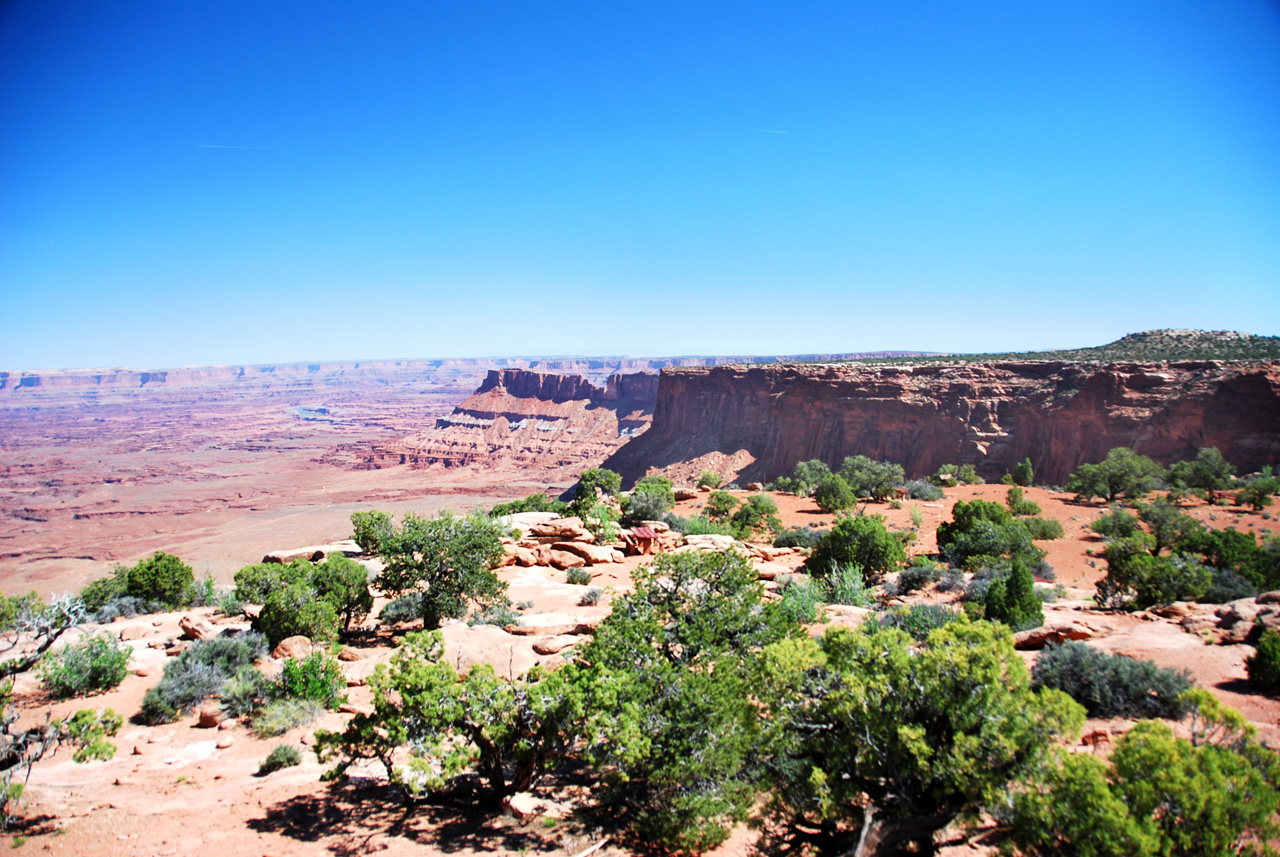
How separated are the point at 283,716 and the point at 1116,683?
44.2 ft

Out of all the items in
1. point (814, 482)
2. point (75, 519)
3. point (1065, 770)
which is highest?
point (1065, 770)

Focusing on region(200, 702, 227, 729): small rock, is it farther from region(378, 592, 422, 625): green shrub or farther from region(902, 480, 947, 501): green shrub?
region(902, 480, 947, 501): green shrub

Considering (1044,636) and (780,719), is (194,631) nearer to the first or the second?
(780,719)

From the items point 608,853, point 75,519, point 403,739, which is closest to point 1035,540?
point 608,853

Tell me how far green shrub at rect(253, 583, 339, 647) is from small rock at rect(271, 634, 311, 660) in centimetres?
23

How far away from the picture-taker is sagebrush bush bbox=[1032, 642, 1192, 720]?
8375 mm

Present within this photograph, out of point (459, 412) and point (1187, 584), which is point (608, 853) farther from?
point (459, 412)

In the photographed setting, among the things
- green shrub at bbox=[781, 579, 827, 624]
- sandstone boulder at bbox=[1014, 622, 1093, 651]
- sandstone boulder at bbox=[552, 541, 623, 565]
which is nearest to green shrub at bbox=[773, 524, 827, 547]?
green shrub at bbox=[781, 579, 827, 624]

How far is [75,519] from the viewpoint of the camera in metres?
67.1

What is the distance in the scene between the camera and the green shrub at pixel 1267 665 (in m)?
8.71

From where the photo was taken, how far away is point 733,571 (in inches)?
423

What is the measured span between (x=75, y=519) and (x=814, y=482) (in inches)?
3210

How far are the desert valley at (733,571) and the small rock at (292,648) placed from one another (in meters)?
0.06

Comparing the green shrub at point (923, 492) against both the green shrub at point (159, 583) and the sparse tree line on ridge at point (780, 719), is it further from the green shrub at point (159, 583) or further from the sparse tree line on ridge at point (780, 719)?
the green shrub at point (159, 583)
